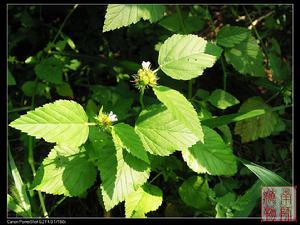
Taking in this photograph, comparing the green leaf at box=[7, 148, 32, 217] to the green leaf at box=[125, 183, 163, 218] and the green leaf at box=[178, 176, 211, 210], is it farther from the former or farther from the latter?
the green leaf at box=[178, 176, 211, 210]

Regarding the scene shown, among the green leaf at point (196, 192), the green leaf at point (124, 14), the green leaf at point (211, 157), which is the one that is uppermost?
the green leaf at point (124, 14)

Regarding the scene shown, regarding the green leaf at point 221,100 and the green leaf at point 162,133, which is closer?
the green leaf at point 162,133

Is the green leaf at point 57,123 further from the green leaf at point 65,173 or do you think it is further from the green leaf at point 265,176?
the green leaf at point 265,176

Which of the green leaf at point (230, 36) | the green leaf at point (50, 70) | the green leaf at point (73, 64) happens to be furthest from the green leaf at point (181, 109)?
the green leaf at point (73, 64)

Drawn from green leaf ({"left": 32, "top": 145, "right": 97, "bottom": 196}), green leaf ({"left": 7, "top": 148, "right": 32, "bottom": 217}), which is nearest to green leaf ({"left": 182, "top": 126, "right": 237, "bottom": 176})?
green leaf ({"left": 32, "top": 145, "right": 97, "bottom": 196})

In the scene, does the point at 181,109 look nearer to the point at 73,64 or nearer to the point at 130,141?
the point at 130,141

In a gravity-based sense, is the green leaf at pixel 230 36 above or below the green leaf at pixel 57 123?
above

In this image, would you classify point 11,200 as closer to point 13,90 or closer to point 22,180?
point 22,180

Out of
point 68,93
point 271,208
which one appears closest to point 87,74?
point 68,93

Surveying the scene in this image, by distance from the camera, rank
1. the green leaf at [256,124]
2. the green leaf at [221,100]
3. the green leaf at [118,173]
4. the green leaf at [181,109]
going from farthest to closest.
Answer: the green leaf at [256,124] → the green leaf at [221,100] → the green leaf at [118,173] → the green leaf at [181,109]
